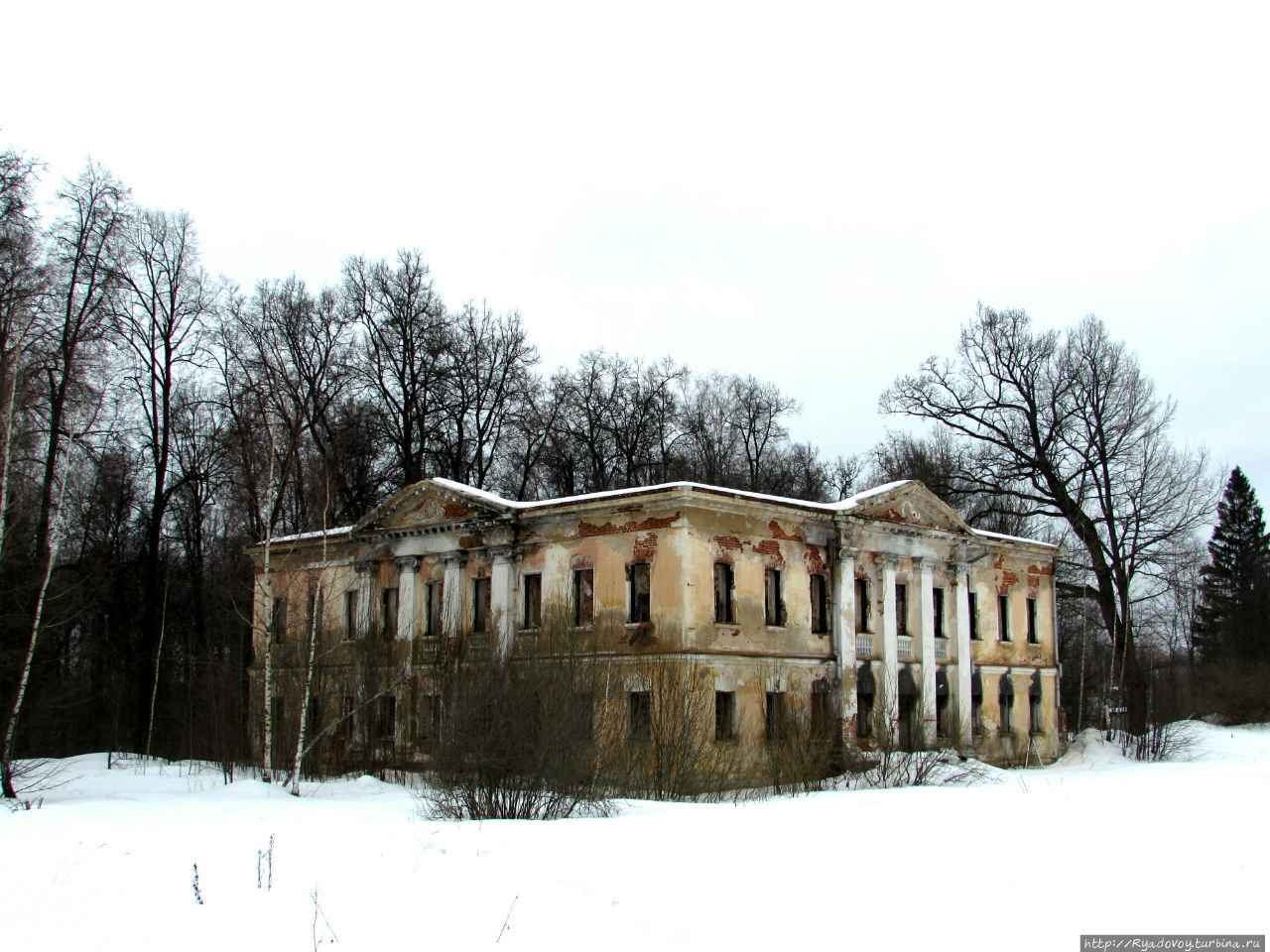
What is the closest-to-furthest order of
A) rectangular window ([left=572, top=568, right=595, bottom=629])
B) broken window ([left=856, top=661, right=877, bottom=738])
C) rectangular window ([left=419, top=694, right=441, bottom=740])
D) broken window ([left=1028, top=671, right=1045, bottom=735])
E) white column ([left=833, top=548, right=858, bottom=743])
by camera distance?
rectangular window ([left=419, top=694, right=441, bottom=740]) < rectangular window ([left=572, top=568, right=595, bottom=629]) < white column ([left=833, top=548, right=858, bottom=743]) < broken window ([left=856, top=661, right=877, bottom=738]) < broken window ([left=1028, top=671, right=1045, bottom=735])

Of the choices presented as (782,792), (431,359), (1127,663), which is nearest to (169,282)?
(431,359)

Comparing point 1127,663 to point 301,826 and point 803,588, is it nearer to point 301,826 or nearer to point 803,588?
point 803,588

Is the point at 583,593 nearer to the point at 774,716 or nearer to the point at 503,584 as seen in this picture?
the point at 503,584

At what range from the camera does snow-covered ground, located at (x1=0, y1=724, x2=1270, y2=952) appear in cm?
907

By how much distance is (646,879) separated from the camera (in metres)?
10.7

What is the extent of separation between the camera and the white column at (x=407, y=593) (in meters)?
30.2

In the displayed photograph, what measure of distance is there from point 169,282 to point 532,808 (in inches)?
1040

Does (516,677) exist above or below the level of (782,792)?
above

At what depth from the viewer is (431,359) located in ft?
141

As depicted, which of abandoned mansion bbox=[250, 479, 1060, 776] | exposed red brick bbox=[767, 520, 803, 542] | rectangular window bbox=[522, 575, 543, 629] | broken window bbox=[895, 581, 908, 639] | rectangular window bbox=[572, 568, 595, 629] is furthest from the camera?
broken window bbox=[895, 581, 908, 639]

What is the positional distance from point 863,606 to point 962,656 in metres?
4.41

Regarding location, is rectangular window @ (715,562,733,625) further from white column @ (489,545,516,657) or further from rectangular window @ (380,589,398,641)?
rectangular window @ (380,589,398,641)

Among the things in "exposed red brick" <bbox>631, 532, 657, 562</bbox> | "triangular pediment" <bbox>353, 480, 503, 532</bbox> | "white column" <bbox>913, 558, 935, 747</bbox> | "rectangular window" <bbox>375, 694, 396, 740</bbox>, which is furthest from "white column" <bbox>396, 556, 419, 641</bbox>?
"white column" <bbox>913, 558, 935, 747</bbox>

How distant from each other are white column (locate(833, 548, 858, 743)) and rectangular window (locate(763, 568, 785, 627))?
188cm
